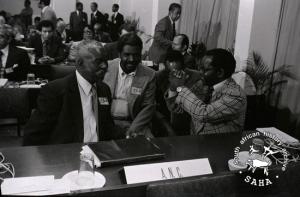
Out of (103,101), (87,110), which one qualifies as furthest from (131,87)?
(87,110)

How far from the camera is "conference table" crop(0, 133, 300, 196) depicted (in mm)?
1210

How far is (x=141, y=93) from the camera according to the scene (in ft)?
9.54

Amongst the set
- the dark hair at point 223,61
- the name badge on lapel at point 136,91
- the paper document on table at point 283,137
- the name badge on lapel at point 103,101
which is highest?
the dark hair at point 223,61

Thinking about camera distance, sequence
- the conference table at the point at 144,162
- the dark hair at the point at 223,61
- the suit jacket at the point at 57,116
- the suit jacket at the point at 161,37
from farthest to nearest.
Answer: the suit jacket at the point at 161,37 < the dark hair at the point at 223,61 < the suit jacket at the point at 57,116 < the conference table at the point at 144,162

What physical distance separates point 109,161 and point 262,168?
2.39 feet

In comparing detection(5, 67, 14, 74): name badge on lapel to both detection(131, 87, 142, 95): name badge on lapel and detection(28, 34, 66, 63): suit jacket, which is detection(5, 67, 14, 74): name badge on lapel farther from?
detection(131, 87, 142, 95): name badge on lapel

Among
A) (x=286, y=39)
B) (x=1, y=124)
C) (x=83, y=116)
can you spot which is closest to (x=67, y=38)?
(x=1, y=124)

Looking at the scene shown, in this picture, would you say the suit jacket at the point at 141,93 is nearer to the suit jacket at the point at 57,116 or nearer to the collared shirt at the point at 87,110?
the collared shirt at the point at 87,110

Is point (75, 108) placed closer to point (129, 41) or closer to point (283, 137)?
point (129, 41)

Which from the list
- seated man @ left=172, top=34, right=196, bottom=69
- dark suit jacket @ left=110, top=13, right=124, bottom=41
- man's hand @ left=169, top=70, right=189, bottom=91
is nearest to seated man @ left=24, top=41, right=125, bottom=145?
man's hand @ left=169, top=70, right=189, bottom=91

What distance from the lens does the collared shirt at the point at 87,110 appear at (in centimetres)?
227

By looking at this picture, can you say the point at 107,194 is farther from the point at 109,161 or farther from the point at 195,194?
the point at 109,161

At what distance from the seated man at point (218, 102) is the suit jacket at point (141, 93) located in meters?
0.43

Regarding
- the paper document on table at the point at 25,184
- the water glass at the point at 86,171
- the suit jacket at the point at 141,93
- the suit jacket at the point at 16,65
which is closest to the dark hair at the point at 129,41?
the suit jacket at the point at 141,93
